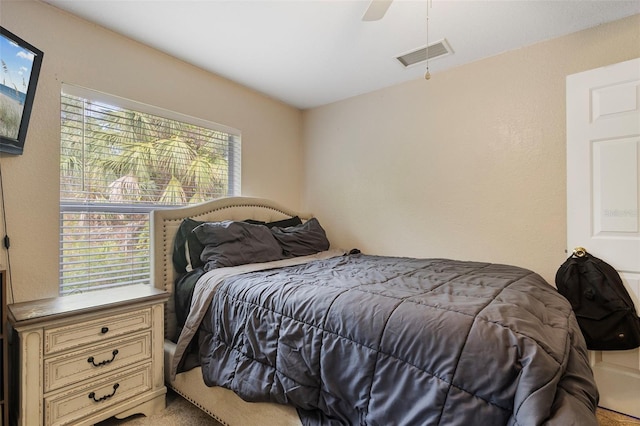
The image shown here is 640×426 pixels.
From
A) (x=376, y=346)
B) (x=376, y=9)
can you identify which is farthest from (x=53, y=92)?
(x=376, y=346)

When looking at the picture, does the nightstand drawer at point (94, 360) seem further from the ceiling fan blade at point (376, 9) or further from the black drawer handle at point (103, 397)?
the ceiling fan blade at point (376, 9)

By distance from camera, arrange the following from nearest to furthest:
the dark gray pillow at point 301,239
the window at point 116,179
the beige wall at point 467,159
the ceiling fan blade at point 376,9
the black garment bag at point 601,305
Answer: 1. the ceiling fan blade at point 376,9
2. the black garment bag at point 601,305
3. the window at point 116,179
4. the beige wall at point 467,159
5. the dark gray pillow at point 301,239

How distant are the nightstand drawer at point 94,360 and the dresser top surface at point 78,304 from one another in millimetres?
192

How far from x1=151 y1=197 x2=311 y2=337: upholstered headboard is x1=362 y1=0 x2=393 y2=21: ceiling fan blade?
1.75 m

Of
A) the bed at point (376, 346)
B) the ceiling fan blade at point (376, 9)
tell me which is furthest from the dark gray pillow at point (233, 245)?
the ceiling fan blade at point (376, 9)

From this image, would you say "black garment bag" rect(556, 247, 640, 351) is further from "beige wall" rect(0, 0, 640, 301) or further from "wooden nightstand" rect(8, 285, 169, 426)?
"wooden nightstand" rect(8, 285, 169, 426)

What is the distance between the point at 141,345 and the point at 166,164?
1.37 m

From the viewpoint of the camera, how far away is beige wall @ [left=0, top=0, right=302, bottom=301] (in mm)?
1675

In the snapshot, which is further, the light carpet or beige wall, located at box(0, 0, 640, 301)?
beige wall, located at box(0, 0, 640, 301)

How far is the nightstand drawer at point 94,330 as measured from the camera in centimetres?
137

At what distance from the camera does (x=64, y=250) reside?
→ 73.4 inches

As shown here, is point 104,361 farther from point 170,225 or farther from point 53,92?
point 53,92

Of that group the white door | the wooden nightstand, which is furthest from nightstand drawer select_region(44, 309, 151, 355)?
the white door

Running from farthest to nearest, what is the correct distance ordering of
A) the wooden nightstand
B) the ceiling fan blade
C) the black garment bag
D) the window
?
the window, the black garment bag, the ceiling fan blade, the wooden nightstand
